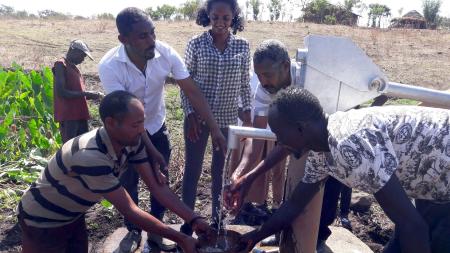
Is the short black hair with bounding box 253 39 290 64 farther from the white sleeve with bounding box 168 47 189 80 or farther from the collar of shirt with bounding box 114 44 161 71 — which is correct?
the collar of shirt with bounding box 114 44 161 71

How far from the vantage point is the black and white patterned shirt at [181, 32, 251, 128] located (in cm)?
306

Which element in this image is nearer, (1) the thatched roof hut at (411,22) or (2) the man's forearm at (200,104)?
(2) the man's forearm at (200,104)

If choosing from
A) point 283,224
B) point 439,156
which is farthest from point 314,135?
point 283,224

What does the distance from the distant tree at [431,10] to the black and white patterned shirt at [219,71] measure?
2457 centimetres

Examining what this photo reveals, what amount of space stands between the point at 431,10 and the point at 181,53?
19.4m

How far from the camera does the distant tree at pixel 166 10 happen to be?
88.2 feet

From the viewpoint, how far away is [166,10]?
27188 millimetres

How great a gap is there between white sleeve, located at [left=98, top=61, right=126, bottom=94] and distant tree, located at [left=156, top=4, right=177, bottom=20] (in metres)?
24.8

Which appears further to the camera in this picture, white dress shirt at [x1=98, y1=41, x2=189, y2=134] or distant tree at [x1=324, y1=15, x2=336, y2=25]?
distant tree at [x1=324, y1=15, x2=336, y2=25]

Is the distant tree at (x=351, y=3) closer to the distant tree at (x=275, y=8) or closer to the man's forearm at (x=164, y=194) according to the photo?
the distant tree at (x=275, y=8)

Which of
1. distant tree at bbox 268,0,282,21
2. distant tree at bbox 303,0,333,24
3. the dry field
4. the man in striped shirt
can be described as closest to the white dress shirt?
the man in striped shirt

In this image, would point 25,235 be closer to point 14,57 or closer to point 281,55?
point 281,55

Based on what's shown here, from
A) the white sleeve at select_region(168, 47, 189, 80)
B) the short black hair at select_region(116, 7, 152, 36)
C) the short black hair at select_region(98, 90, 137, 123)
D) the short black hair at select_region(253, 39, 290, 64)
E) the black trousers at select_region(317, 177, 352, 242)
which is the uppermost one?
the short black hair at select_region(116, 7, 152, 36)

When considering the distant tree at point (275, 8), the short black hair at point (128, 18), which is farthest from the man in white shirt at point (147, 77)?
the distant tree at point (275, 8)
